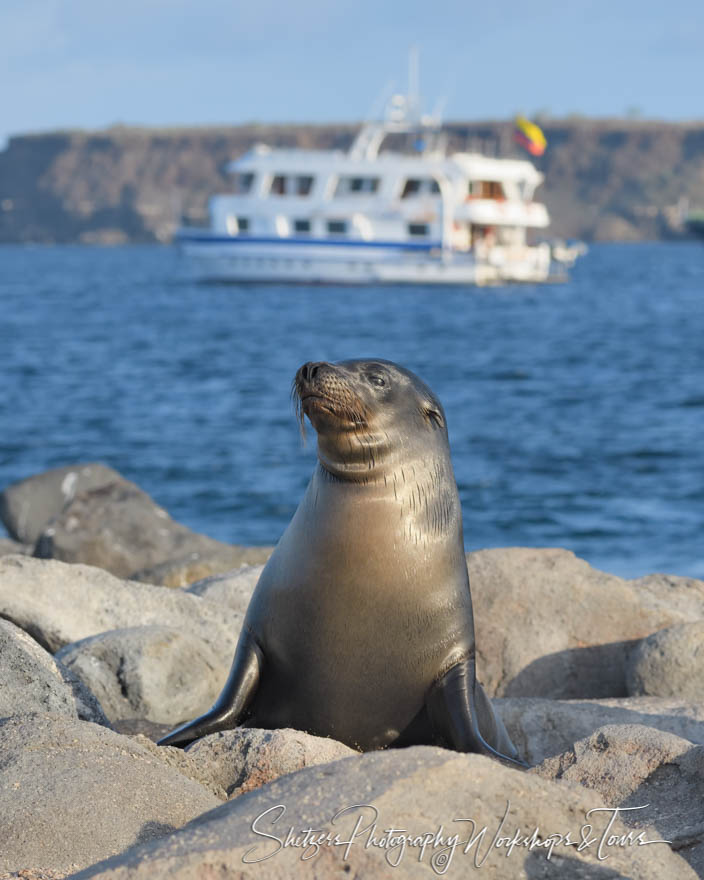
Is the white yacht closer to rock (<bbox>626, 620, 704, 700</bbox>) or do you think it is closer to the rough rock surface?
the rough rock surface

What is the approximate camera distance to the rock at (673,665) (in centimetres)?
541

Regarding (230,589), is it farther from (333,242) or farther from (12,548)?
(333,242)

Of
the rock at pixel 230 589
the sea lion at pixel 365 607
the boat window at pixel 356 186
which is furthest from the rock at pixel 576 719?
the boat window at pixel 356 186

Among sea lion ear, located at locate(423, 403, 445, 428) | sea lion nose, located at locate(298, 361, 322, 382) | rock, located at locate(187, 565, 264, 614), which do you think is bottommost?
rock, located at locate(187, 565, 264, 614)

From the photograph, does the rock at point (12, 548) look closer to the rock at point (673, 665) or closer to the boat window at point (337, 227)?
the rock at point (673, 665)

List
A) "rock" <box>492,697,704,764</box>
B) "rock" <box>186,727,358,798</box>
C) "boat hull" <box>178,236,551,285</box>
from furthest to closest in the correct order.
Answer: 1. "boat hull" <box>178,236,551,285</box>
2. "rock" <box>492,697,704,764</box>
3. "rock" <box>186,727,358,798</box>

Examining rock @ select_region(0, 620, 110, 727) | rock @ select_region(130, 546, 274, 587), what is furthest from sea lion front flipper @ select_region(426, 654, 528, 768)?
rock @ select_region(130, 546, 274, 587)

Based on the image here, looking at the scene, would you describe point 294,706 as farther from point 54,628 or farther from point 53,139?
point 53,139

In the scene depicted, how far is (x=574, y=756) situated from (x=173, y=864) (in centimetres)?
155

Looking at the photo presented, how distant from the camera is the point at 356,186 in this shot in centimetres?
4591

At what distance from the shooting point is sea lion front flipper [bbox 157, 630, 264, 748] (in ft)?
13.4

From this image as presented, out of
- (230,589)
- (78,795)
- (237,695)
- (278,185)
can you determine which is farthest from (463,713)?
(278,185)

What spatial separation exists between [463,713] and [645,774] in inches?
23.4

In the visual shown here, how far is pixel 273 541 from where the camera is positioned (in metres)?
12.8
